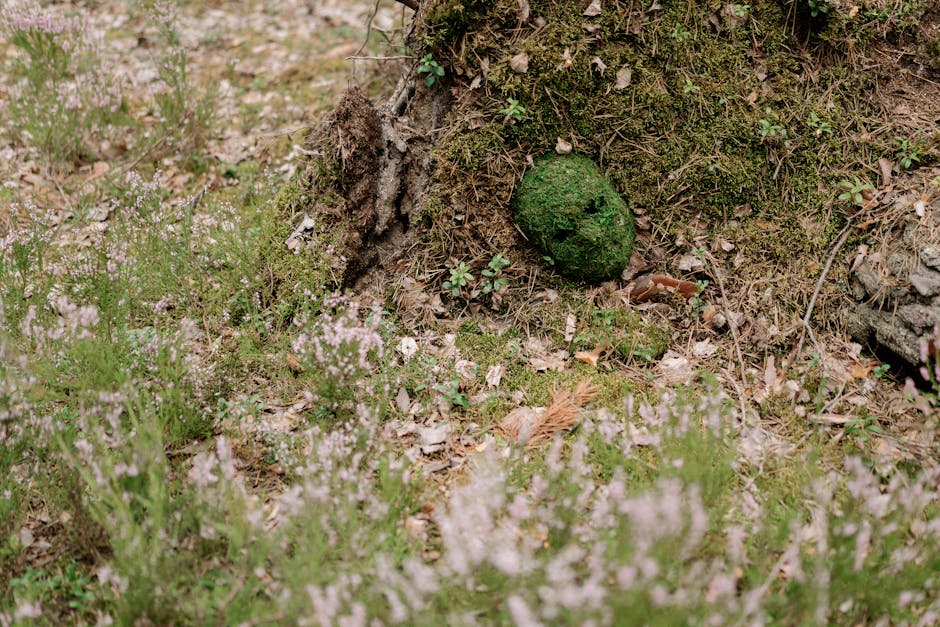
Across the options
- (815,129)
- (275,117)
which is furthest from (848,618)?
(275,117)

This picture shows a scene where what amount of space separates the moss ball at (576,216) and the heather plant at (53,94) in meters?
3.92

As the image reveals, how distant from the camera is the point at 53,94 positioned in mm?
5293

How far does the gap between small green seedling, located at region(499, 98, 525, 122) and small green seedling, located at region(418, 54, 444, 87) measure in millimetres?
458

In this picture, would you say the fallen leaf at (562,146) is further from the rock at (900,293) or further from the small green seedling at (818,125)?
the rock at (900,293)

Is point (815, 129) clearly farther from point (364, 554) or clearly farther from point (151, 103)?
point (151, 103)

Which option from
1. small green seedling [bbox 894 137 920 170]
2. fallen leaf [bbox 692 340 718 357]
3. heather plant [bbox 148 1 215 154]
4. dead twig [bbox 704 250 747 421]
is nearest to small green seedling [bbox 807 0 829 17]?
small green seedling [bbox 894 137 920 170]

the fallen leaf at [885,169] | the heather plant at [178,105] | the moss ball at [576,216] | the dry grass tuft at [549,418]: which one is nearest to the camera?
the dry grass tuft at [549,418]

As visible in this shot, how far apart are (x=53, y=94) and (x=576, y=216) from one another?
457cm

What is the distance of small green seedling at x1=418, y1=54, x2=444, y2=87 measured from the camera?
3.86 meters

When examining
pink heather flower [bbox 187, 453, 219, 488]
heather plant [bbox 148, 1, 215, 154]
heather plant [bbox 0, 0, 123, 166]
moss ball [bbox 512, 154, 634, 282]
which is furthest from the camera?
heather plant [bbox 148, 1, 215, 154]

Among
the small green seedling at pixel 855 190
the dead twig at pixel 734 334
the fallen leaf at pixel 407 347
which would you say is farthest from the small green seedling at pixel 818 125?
the fallen leaf at pixel 407 347

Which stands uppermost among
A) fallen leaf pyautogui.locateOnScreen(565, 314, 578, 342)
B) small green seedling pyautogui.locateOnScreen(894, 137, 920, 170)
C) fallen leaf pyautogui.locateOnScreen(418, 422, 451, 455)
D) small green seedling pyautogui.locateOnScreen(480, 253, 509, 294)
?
small green seedling pyautogui.locateOnScreen(894, 137, 920, 170)

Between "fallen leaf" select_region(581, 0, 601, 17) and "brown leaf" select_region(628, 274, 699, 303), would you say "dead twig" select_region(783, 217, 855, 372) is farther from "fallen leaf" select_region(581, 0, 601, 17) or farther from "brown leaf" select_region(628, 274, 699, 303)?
"fallen leaf" select_region(581, 0, 601, 17)

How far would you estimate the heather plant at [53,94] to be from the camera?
516 centimetres
